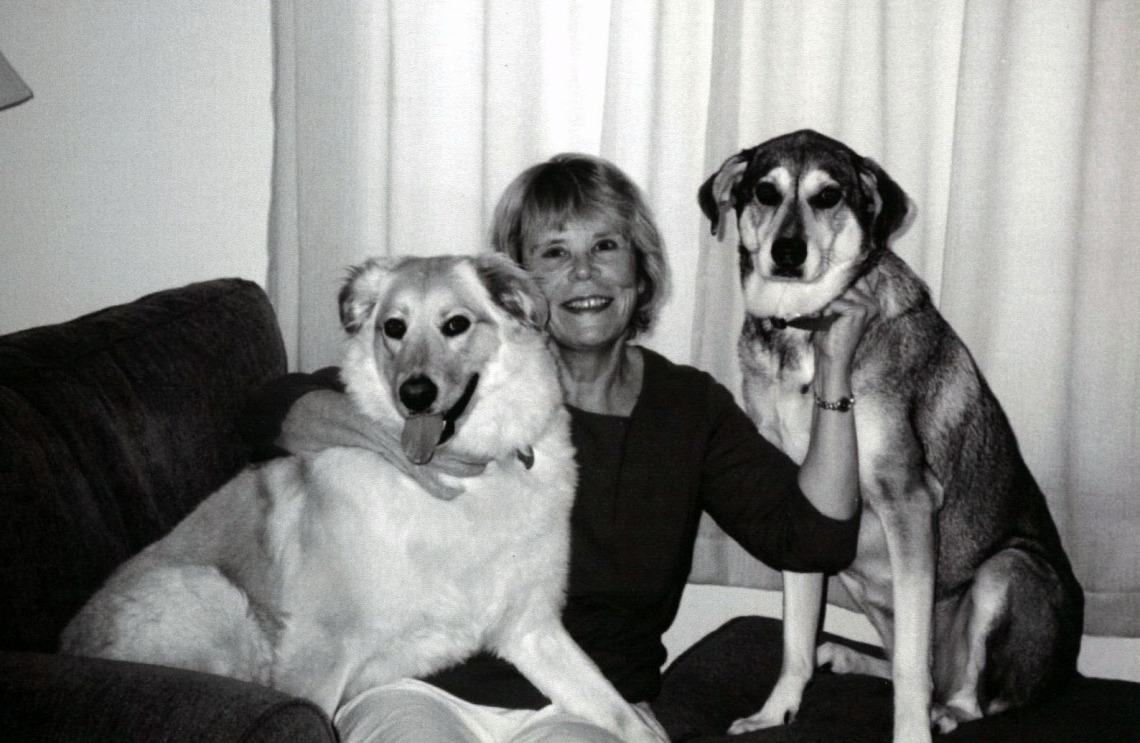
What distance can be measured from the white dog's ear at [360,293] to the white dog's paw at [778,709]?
3.38ft

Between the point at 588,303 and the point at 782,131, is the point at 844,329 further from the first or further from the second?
the point at 782,131

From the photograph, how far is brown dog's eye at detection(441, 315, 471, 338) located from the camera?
178cm

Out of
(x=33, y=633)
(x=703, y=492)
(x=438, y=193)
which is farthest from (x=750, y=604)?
(x=33, y=633)

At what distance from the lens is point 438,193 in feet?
8.45

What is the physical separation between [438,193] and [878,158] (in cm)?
108

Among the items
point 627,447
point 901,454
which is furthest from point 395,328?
point 901,454

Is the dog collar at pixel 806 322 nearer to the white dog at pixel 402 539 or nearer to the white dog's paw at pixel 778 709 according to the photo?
the white dog at pixel 402 539

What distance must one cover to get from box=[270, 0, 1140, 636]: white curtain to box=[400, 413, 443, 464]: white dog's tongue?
0.97 meters

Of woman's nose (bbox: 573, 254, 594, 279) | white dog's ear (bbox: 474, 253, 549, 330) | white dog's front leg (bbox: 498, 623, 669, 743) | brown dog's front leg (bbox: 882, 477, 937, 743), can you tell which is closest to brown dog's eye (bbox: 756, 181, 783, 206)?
woman's nose (bbox: 573, 254, 594, 279)

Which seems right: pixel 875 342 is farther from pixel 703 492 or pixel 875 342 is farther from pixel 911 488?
pixel 703 492

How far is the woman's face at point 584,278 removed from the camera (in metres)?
1.93

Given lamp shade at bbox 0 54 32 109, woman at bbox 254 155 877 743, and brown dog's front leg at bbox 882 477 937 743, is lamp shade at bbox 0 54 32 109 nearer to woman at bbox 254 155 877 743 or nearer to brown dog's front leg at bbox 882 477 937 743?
woman at bbox 254 155 877 743

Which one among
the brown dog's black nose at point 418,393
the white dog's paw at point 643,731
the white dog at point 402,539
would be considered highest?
the brown dog's black nose at point 418,393

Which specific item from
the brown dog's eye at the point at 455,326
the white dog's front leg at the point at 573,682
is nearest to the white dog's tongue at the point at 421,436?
the brown dog's eye at the point at 455,326
